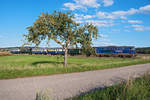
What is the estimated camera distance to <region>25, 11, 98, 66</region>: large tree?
13703 mm

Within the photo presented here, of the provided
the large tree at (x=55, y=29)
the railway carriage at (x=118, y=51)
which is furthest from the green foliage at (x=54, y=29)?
the railway carriage at (x=118, y=51)

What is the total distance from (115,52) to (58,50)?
23.7 metres

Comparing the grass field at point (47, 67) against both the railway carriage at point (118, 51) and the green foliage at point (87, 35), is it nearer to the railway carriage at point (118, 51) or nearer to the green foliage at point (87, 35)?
the green foliage at point (87, 35)

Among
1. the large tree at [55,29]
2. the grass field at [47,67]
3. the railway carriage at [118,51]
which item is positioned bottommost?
the grass field at [47,67]

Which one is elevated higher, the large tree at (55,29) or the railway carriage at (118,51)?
the large tree at (55,29)

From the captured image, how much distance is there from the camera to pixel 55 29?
47.6ft

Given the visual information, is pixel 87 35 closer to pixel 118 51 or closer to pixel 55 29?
pixel 55 29

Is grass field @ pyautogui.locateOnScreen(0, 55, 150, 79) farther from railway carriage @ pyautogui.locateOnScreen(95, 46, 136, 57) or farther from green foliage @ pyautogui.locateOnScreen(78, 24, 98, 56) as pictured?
railway carriage @ pyautogui.locateOnScreen(95, 46, 136, 57)

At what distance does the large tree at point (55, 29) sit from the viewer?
1370cm

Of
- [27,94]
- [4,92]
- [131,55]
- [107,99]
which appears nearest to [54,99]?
[27,94]

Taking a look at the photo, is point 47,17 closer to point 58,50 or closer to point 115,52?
point 115,52

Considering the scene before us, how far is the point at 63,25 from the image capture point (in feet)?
47.0

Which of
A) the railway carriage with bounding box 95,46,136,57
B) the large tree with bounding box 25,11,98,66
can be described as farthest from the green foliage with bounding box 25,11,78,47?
the railway carriage with bounding box 95,46,136,57

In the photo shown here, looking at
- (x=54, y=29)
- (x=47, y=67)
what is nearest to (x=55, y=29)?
(x=54, y=29)
